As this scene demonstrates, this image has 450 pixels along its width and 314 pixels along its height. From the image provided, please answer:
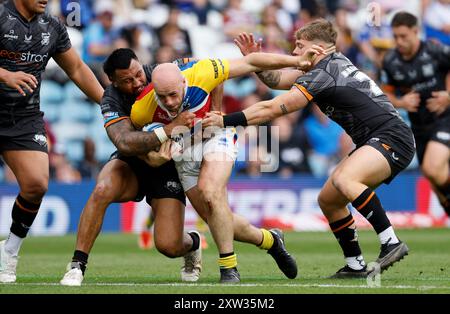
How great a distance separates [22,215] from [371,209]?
11.8 feet

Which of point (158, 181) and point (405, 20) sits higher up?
point (405, 20)

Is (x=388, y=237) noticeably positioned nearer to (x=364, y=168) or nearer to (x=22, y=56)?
(x=364, y=168)

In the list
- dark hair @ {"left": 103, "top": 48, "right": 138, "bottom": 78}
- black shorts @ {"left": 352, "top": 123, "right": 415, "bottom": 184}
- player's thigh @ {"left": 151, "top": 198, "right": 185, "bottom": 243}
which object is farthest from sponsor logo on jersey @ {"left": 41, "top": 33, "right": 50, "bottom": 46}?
black shorts @ {"left": 352, "top": 123, "right": 415, "bottom": 184}

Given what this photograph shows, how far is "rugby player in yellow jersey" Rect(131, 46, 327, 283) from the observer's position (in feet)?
29.6

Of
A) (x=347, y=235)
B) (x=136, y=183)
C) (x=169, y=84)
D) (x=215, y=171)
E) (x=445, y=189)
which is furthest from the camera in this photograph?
(x=445, y=189)

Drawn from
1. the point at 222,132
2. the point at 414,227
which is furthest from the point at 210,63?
the point at 414,227

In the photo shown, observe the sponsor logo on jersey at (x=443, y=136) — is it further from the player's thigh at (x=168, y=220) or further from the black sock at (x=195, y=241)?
the player's thigh at (x=168, y=220)

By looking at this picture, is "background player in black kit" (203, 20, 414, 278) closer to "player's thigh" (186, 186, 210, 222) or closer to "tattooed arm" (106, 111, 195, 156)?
"tattooed arm" (106, 111, 195, 156)

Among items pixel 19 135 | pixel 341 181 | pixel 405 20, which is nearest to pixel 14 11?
pixel 19 135

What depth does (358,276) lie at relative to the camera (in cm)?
980

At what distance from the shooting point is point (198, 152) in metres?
9.55

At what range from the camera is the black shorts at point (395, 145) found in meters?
9.59

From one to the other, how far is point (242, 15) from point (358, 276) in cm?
1273
